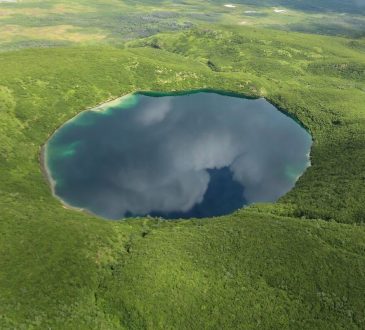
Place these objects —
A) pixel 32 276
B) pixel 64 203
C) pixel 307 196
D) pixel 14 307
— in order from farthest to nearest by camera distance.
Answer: pixel 307 196, pixel 64 203, pixel 32 276, pixel 14 307

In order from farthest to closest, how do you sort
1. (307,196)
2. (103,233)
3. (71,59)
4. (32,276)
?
(71,59) < (307,196) < (103,233) < (32,276)

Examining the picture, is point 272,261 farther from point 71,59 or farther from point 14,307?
point 71,59

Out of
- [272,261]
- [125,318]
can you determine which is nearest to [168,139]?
[272,261]

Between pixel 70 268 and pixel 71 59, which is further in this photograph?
pixel 71 59

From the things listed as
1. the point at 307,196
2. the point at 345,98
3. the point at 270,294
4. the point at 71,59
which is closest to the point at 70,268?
the point at 270,294

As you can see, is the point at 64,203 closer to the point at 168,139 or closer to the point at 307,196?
the point at 168,139

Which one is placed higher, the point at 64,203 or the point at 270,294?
the point at 270,294

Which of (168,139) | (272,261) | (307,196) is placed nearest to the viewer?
(272,261)

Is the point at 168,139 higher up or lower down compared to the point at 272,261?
lower down

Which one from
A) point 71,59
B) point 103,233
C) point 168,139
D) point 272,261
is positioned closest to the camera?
point 272,261
